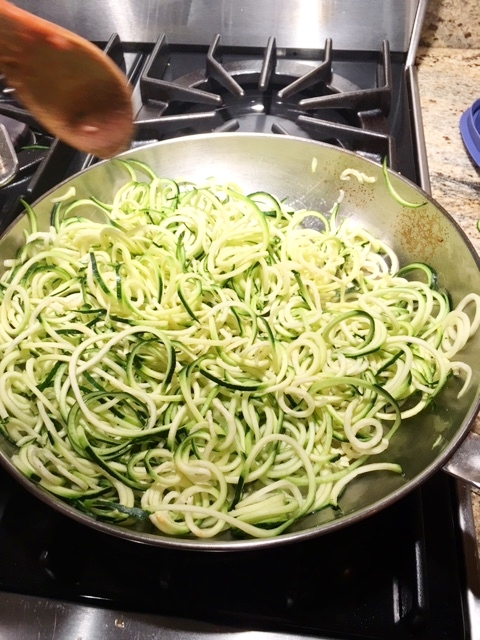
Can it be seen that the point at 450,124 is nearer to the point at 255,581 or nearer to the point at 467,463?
the point at 467,463

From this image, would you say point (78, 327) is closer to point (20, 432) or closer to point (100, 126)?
point (20, 432)

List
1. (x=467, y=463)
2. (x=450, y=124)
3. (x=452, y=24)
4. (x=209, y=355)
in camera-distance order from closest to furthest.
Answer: (x=467, y=463)
(x=209, y=355)
(x=450, y=124)
(x=452, y=24)

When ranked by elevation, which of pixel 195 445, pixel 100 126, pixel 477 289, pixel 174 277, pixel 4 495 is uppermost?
Answer: pixel 100 126

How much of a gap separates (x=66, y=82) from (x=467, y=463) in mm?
904

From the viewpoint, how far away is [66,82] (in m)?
0.89

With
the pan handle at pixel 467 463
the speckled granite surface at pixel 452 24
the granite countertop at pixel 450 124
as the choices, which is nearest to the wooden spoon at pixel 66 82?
the pan handle at pixel 467 463

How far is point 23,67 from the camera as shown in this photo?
2.82 feet

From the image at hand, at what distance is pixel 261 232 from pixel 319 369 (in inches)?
15.6

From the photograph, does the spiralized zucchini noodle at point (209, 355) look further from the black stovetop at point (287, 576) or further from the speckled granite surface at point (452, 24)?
the speckled granite surface at point (452, 24)

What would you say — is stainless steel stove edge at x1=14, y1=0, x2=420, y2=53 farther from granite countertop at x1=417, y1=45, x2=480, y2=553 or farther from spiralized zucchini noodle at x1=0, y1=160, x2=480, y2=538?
spiralized zucchini noodle at x1=0, y1=160, x2=480, y2=538

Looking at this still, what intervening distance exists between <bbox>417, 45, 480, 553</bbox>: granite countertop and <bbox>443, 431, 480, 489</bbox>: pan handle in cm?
64

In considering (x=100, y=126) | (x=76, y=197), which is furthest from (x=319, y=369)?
(x=76, y=197)

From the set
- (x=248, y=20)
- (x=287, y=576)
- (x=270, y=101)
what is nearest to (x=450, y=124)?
→ (x=270, y=101)

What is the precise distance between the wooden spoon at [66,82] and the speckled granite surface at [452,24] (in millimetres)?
1280
